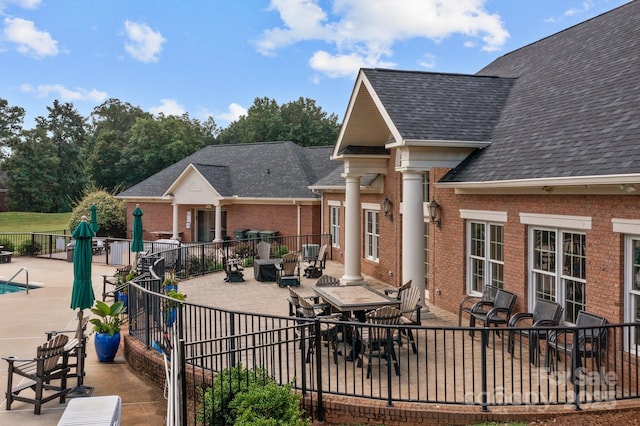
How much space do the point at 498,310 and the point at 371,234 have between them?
9003 millimetres

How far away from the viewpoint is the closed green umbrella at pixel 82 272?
31.9 ft

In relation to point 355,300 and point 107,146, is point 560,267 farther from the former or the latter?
point 107,146

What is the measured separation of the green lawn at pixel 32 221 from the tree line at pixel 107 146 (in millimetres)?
2575

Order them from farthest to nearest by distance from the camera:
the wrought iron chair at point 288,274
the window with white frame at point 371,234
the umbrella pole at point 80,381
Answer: the window with white frame at point 371,234 → the wrought iron chair at point 288,274 → the umbrella pole at point 80,381

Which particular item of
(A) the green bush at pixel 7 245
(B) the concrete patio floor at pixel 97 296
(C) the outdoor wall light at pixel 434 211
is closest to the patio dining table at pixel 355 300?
(B) the concrete patio floor at pixel 97 296

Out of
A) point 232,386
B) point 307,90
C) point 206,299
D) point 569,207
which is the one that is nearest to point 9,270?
point 206,299

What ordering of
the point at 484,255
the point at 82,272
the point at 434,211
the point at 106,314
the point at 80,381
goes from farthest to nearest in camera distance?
the point at 434,211, the point at 484,255, the point at 106,314, the point at 82,272, the point at 80,381

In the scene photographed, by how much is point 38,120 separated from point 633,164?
77773 mm

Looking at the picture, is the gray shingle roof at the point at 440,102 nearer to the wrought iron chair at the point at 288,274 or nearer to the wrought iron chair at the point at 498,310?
the wrought iron chair at the point at 498,310

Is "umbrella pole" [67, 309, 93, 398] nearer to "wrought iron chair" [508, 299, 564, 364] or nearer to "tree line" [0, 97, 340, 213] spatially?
"wrought iron chair" [508, 299, 564, 364]

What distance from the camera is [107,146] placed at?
53.6 metres

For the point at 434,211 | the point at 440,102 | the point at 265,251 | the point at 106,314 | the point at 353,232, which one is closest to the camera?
the point at 106,314

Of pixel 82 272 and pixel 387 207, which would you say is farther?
pixel 387 207

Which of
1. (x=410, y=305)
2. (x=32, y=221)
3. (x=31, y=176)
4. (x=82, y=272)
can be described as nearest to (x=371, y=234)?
(x=410, y=305)
